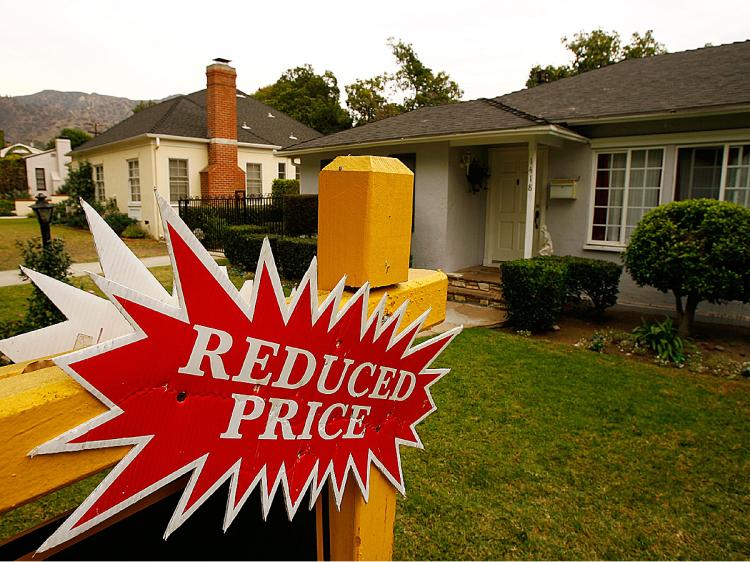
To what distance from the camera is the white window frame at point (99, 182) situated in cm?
2258

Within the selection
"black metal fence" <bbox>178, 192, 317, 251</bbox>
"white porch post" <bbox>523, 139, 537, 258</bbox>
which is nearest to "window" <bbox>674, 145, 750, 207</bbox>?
"white porch post" <bbox>523, 139, 537, 258</bbox>

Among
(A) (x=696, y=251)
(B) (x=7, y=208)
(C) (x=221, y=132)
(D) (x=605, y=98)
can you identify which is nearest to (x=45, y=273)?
(A) (x=696, y=251)

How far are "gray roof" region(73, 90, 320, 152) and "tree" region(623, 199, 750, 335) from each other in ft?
55.8

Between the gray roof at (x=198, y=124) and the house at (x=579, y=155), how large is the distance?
9.02 meters

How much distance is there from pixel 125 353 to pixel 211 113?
2054 cm

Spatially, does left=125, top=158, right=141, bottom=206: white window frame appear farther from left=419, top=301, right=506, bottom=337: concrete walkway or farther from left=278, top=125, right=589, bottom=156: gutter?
left=419, top=301, right=506, bottom=337: concrete walkway

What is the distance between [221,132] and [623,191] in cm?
1506

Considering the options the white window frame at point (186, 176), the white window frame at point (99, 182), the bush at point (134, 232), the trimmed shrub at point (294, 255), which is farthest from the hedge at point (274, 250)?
the white window frame at point (99, 182)

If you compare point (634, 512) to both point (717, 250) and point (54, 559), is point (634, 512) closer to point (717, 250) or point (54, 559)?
point (54, 559)

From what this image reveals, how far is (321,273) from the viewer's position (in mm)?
1327

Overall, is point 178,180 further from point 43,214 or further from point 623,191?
point 623,191

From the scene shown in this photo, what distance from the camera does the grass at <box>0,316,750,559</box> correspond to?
3.19m

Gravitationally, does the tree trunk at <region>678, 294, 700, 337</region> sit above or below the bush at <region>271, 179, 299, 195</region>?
below

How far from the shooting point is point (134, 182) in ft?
65.4
